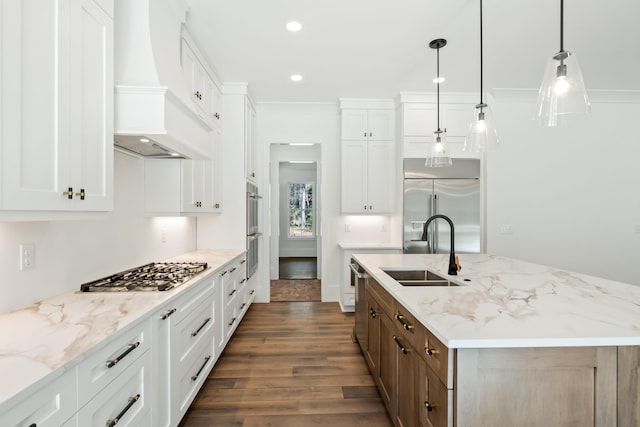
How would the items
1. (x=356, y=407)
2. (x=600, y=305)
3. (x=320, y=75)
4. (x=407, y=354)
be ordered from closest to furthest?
(x=600, y=305) < (x=407, y=354) < (x=356, y=407) < (x=320, y=75)

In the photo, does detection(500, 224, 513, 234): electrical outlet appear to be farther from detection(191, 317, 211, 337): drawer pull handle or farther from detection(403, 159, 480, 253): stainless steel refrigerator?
detection(191, 317, 211, 337): drawer pull handle

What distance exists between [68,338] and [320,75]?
11.0ft

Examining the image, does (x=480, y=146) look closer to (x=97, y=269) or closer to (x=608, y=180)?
(x=97, y=269)

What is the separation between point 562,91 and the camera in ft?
5.16

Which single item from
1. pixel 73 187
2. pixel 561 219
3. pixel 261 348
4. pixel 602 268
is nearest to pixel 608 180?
pixel 561 219

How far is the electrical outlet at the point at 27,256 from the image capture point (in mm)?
1501

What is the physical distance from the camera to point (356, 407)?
7.22 feet

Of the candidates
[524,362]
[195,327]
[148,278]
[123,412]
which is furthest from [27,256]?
[524,362]

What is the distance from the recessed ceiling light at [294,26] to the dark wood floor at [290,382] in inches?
113

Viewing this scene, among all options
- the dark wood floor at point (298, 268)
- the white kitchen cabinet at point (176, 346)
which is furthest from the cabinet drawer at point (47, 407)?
the dark wood floor at point (298, 268)

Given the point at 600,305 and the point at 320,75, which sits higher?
the point at 320,75

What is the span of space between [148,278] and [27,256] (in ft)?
2.13

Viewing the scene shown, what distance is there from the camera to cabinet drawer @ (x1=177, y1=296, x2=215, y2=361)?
1.93m

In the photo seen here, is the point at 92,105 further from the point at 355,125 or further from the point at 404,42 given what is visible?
the point at 355,125
